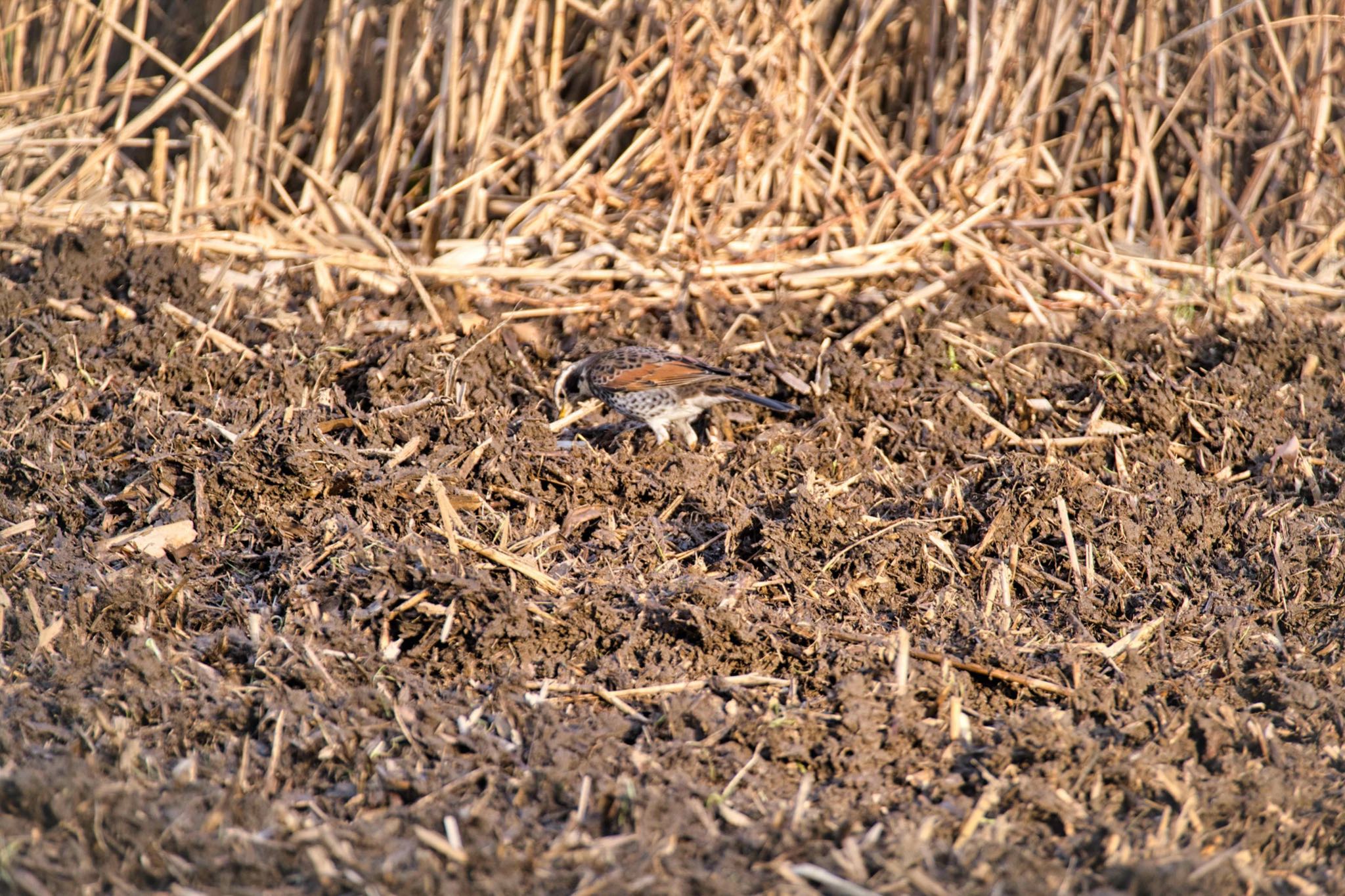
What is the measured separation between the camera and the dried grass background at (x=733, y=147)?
6.07 meters

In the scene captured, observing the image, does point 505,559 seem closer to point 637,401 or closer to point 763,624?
point 763,624

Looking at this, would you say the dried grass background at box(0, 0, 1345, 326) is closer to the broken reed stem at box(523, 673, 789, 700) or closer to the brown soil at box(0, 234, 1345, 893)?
the brown soil at box(0, 234, 1345, 893)

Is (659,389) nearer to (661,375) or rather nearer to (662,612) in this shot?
(661,375)

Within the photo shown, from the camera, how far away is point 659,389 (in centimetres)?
493

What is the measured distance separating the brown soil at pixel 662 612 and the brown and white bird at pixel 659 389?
139mm

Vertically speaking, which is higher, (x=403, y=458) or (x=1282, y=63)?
(x=1282, y=63)

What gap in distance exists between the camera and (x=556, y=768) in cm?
305

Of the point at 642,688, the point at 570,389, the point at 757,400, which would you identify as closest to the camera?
the point at 642,688

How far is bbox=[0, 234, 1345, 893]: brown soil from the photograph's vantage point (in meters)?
2.81

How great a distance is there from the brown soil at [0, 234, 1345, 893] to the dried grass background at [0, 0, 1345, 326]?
1.89 ft

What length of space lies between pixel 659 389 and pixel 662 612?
Result: 4.80ft

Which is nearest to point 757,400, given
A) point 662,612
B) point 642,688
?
point 662,612

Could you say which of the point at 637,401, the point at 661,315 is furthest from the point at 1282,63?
the point at 637,401

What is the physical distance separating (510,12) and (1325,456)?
14.6 feet
